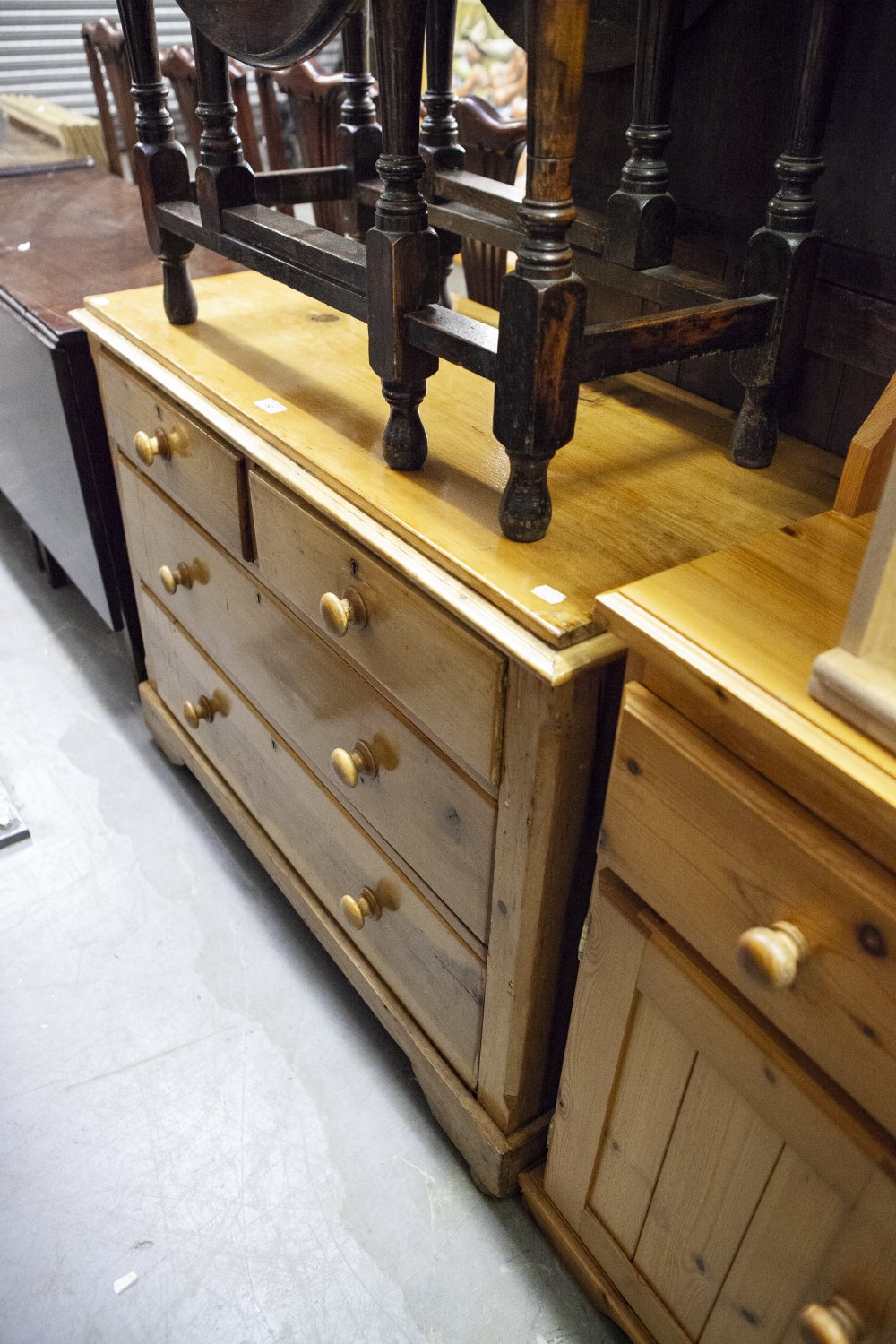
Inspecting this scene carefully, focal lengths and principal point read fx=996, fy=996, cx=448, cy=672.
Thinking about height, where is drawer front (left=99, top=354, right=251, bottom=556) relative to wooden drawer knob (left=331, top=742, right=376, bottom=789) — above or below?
above

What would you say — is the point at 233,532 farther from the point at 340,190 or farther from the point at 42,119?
the point at 42,119

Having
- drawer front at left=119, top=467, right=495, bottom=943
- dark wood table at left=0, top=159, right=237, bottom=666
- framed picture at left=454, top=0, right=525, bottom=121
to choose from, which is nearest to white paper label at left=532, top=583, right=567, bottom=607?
drawer front at left=119, top=467, right=495, bottom=943

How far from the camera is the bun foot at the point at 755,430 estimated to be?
1035mm

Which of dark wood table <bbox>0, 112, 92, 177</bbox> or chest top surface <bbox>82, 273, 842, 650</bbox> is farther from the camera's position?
dark wood table <bbox>0, 112, 92, 177</bbox>

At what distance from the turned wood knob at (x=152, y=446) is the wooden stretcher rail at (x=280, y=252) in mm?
258

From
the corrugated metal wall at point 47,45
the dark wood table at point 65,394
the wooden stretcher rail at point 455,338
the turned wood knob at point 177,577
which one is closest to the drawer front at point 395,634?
the wooden stretcher rail at point 455,338

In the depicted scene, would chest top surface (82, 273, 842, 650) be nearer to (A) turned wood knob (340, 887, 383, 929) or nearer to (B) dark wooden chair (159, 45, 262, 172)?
(A) turned wood knob (340, 887, 383, 929)

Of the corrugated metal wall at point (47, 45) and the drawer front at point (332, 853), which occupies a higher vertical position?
the corrugated metal wall at point (47, 45)

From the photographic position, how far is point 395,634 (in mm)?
997

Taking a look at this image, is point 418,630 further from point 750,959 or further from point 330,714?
point 750,959

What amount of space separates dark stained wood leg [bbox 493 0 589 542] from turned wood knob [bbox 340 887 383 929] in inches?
21.8

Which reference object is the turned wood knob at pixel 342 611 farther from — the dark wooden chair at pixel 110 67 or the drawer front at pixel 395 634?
the dark wooden chair at pixel 110 67

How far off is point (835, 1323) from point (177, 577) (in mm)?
1218

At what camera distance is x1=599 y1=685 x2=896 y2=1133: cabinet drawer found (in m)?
0.64
